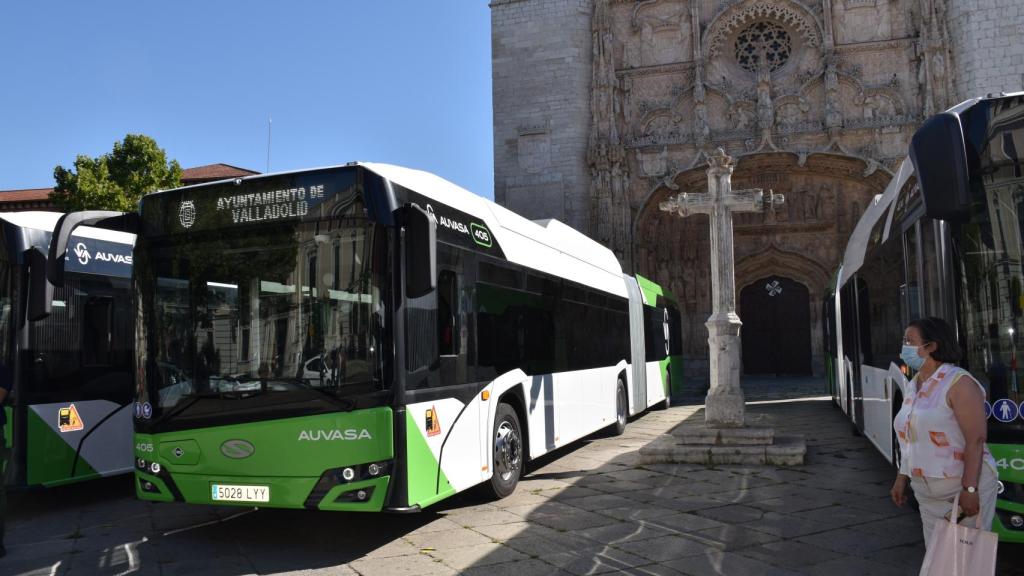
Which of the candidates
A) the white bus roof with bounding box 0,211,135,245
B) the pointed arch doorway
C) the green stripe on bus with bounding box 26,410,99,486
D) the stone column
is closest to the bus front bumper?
the green stripe on bus with bounding box 26,410,99,486

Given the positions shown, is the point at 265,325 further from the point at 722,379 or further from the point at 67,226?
the point at 722,379

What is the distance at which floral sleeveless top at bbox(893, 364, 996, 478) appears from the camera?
3.05 metres

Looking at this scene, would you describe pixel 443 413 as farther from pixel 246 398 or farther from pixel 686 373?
pixel 686 373

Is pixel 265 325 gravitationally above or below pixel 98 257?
below

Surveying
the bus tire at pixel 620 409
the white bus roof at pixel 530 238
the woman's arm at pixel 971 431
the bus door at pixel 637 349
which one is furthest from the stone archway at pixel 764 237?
the woman's arm at pixel 971 431

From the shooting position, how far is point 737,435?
838 centimetres

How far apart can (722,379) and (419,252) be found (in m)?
5.08

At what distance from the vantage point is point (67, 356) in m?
6.82

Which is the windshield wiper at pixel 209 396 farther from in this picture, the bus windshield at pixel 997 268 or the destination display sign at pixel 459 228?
the bus windshield at pixel 997 268

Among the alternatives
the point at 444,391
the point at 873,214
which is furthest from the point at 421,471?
the point at 873,214

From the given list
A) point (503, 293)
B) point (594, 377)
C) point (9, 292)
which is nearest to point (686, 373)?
point (594, 377)

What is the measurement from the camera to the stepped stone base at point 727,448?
313 inches

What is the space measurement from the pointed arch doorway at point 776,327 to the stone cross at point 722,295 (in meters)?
15.5

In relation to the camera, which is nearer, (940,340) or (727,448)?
(940,340)
